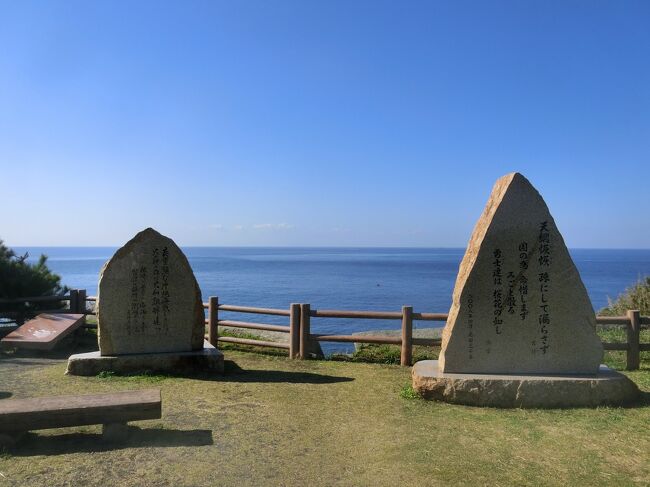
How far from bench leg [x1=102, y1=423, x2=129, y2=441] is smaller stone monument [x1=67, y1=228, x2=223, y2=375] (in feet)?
9.51

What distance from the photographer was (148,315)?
25.4 ft

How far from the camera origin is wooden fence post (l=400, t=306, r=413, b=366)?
28.1ft

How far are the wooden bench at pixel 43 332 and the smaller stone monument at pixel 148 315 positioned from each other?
4.78ft

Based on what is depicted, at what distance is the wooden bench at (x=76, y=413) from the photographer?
4.32 meters

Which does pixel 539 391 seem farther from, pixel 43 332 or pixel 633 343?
pixel 43 332

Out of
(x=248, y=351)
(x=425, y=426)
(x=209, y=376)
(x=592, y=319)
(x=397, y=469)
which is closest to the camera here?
(x=397, y=469)

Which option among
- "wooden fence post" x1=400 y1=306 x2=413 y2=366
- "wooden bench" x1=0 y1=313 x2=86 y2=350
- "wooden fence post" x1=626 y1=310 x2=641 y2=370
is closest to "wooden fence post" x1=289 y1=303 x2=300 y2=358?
"wooden fence post" x1=400 y1=306 x2=413 y2=366

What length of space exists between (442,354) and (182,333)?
154 inches

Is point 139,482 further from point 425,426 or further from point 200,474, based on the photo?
point 425,426

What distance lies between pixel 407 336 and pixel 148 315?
4129 millimetres

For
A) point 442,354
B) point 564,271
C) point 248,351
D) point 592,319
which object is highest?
point 564,271

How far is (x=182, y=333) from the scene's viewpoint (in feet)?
25.9

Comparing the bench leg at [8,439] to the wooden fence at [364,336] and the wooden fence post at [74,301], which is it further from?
the wooden fence post at [74,301]

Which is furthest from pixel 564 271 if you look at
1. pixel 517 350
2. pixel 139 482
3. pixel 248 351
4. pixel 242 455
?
pixel 248 351
